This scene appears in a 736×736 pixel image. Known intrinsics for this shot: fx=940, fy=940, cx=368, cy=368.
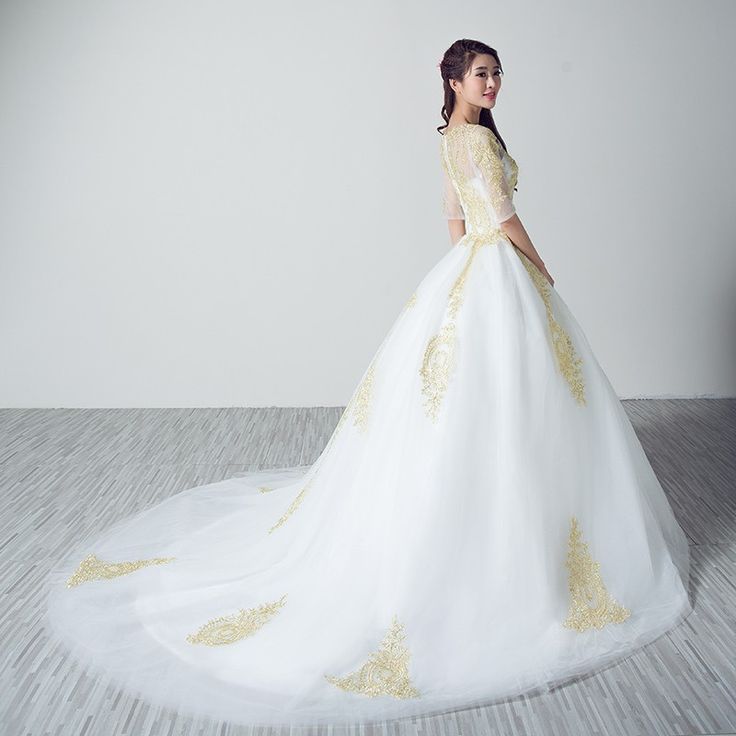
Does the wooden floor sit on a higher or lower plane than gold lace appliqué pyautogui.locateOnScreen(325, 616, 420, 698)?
lower

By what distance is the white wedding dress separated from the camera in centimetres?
227

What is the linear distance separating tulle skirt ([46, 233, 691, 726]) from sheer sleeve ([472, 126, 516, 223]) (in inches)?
4.2

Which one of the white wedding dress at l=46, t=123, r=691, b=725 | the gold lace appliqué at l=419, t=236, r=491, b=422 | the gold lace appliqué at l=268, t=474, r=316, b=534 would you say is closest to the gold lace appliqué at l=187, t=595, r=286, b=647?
the white wedding dress at l=46, t=123, r=691, b=725

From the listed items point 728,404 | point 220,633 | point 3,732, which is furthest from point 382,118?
point 3,732

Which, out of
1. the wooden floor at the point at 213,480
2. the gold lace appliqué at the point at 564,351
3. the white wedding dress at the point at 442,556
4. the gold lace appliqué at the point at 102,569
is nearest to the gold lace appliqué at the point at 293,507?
the white wedding dress at the point at 442,556

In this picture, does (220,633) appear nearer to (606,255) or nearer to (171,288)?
(171,288)

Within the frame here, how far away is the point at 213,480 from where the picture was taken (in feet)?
13.0

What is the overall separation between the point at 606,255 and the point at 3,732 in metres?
3.90

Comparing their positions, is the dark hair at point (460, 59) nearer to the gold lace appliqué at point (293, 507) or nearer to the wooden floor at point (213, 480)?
the gold lace appliqué at point (293, 507)

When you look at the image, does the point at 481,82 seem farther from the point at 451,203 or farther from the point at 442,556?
the point at 442,556

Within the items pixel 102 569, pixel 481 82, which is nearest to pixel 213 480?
pixel 102 569

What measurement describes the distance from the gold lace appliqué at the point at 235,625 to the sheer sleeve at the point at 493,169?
1.28m

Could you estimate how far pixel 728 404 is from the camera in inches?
201

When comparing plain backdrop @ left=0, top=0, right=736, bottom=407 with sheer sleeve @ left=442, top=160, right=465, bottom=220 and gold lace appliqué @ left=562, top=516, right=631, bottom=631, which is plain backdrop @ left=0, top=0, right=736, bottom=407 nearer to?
sheer sleeve @ left=442, top=160, right=465, bottom=220
